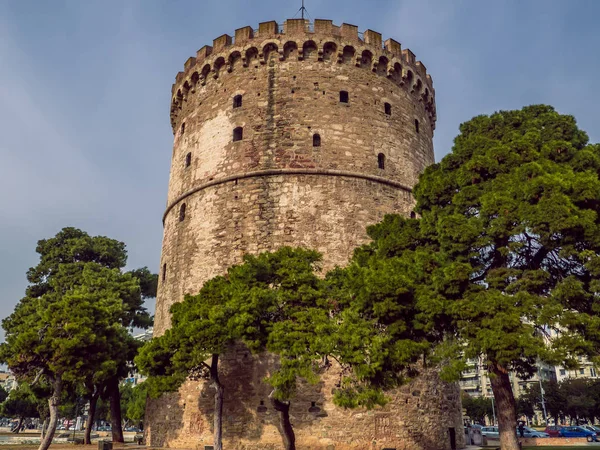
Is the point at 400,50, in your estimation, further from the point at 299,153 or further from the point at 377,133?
the point at 299,153

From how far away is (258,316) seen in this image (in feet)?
33.4

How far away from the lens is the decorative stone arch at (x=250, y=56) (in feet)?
53.2

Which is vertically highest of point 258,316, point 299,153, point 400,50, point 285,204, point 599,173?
point 400,50

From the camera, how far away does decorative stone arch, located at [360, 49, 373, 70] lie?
1638 cm

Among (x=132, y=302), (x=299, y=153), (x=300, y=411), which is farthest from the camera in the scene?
(x=132, y=302)

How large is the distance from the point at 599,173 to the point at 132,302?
49.5ft

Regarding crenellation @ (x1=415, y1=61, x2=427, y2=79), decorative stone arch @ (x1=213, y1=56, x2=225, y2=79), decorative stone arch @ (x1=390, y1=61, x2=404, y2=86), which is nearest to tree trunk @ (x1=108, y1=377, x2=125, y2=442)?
decorative stone arch @ (x1=213, y1=56, x2=225, y2=79)

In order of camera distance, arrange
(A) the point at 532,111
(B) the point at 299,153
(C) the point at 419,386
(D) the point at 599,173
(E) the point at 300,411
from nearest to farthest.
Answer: (D) the point at 599,173, (A) the point at 532,111, (E) the point at 300,411, (C) the point at 419,386, (B) the point at 299,153

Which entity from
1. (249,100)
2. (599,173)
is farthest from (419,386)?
(249,100)

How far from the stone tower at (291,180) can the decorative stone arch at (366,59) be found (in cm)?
6

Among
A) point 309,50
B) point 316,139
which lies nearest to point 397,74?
point 309,50

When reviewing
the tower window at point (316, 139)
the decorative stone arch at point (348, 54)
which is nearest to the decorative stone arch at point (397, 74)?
the decorative stone arch at point (348, 54)

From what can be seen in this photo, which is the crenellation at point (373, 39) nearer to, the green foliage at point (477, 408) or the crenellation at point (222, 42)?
the crenellation at point (222, 42)

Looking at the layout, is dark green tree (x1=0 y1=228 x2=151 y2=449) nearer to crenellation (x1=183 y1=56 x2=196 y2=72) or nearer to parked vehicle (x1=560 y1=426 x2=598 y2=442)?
crenellation (x1=183 y1=56 x2=196 y2=72)
